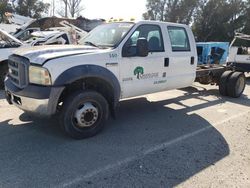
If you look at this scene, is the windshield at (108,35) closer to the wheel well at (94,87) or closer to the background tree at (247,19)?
the wheel well at (94,87)

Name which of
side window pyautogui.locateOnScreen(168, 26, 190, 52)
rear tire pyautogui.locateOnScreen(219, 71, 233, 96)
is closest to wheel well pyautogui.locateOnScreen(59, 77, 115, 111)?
side window pyautogui.locateOnScreen(168, 26, 190, 52)

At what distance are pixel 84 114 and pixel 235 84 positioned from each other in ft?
16.6

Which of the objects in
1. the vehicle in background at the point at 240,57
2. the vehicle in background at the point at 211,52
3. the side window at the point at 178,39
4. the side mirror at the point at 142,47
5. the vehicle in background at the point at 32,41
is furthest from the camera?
the vehicle in background at the point at 211,52

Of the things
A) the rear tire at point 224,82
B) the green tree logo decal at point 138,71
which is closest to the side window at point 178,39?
the green tree logo decal at point 138,71

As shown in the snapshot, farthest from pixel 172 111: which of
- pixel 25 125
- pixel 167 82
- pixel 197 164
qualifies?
pixel 25 125

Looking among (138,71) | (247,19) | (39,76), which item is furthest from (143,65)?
(247,19)

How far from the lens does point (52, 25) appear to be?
22.0m

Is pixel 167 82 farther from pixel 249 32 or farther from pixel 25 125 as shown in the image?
pixel 249 32

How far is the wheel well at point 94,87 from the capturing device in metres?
4.84

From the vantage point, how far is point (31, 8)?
45.2 m

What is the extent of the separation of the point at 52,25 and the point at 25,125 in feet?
58.4

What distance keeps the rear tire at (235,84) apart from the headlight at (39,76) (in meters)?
5.58

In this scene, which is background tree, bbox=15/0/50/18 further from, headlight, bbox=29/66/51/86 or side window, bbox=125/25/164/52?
headlight, bbox=29/66/51/86

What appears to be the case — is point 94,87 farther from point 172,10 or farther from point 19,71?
point 172,10
